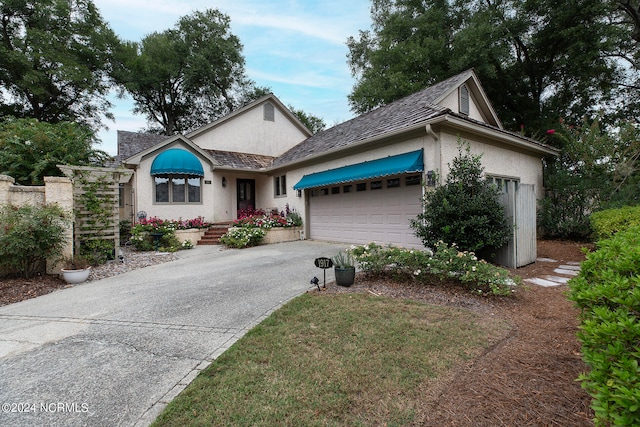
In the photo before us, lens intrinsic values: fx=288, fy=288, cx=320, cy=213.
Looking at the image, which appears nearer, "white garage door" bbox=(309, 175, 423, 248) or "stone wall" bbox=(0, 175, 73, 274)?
"stone wall" bbox=(0, 175, 73, 274)

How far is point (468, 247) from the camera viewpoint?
22.4 feet

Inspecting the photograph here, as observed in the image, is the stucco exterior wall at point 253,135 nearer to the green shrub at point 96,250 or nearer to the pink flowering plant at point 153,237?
the pink flowering plant at point 153,237

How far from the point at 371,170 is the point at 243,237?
19.4 ft

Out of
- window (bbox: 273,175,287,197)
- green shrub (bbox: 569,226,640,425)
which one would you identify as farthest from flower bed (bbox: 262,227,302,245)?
green shrub (bbox: 569,226,640,425)

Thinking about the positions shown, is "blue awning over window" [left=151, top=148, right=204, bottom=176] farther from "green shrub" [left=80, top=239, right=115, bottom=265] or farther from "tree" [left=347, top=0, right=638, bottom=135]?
"tree" [left=347, top=0, right=638, bottom=135]

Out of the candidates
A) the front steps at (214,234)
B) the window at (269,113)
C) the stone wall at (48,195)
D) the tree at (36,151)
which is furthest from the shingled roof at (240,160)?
the stone wall at (48,195)

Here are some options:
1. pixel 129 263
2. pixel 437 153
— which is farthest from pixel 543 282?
pixel 129 263

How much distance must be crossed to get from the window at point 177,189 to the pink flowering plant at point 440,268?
10923mm

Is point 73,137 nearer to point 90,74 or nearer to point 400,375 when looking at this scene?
point 400,375

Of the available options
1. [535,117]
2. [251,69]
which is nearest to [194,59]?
[251,69]

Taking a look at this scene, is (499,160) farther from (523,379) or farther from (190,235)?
(190,235)

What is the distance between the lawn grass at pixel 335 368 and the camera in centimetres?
238

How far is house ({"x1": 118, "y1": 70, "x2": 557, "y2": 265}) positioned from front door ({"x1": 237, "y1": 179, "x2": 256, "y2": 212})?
0.06m

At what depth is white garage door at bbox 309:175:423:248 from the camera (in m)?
9.43
